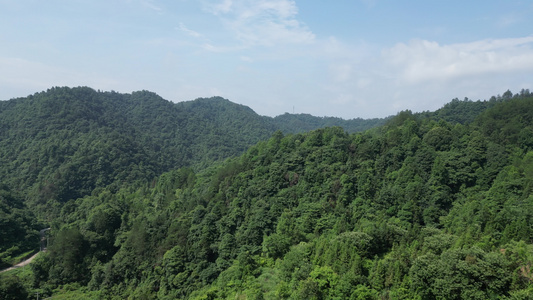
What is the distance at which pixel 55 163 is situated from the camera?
242 ft

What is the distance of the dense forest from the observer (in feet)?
66.0

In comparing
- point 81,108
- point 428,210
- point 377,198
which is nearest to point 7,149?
point 81,108

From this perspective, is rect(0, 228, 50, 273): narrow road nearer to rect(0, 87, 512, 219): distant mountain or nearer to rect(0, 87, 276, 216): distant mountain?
rect(0, 87, 512, 219): distant mountain

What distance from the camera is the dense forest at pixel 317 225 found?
792 inches

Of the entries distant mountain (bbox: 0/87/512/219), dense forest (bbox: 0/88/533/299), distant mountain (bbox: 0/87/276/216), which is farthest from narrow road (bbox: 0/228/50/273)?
distant mountain (bbox: 0/87/276/216)

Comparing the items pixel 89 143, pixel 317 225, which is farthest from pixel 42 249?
pixel 317 225

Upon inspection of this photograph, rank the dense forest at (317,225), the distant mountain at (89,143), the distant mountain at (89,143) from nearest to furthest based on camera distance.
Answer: the dense forest at (317,225) → the distant mountain at (89,143) → the distant mountain at (89,143)

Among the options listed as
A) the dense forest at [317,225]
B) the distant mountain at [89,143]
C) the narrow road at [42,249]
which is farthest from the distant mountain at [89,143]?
the narrow road at [42,249]

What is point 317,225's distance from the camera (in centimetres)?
3375

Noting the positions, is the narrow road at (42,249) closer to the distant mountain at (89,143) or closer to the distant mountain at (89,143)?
the distant mountain at (89,143)

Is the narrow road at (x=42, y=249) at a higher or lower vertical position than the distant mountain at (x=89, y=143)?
lower

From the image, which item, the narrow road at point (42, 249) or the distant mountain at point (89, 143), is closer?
the narrow road at point (42, 249)

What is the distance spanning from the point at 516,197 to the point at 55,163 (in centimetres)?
7762

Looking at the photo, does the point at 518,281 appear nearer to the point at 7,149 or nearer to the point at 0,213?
the point at 0,213
